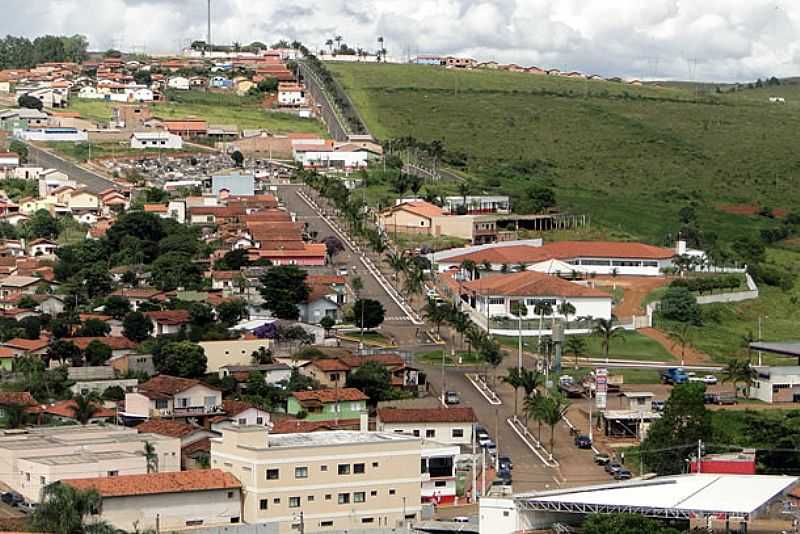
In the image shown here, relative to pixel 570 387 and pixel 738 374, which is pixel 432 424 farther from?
pixel 738 374

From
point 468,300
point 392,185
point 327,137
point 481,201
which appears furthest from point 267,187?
point 468,300

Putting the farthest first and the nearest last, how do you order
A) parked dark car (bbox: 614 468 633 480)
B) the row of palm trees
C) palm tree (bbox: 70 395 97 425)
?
palm tree (bbox: 70 395 97 425) < the row of palm trees < parked dark car (bbox: 614 468 633 480)

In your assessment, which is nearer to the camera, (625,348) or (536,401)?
(536,401)

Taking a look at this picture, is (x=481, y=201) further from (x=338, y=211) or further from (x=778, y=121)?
(x=778, y=121)

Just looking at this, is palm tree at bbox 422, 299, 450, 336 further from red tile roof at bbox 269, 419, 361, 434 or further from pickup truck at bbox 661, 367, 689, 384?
red tile roof at bbox 269, 419, 361, 434

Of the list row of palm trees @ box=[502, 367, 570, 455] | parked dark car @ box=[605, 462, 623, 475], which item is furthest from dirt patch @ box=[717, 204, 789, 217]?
parked dark car @ box=[605, 462, 623, 475]

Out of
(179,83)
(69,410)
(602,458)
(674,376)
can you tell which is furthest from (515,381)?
(179,83)
